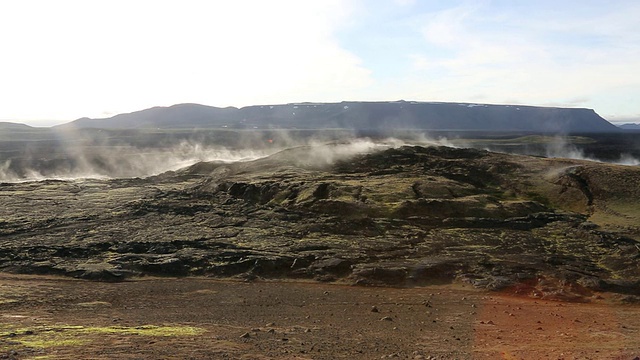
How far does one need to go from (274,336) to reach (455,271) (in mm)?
15478

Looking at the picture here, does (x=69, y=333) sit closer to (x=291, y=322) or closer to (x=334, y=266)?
(x=291, y=322)

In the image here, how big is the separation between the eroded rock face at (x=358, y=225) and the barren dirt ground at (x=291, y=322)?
2.31 metres

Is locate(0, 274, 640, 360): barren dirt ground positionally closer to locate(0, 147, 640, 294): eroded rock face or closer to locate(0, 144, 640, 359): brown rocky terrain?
locate(0, 144, 640, 359): brown rocky terrain

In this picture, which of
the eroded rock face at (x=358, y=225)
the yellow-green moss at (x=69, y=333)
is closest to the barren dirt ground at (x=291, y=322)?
the yellow-green moss at (x=69, y=333)

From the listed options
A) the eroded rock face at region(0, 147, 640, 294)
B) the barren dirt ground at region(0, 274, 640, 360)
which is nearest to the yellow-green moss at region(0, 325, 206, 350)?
the barren dirt ground at region(0, 274, 640, 360)

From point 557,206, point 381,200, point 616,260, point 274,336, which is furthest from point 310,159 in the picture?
point 274,336

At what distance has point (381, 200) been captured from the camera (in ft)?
160

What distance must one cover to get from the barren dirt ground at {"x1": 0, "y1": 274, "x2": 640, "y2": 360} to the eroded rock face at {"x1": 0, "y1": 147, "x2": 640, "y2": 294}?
231cm

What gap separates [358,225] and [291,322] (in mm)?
19654

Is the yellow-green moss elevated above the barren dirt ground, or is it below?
above

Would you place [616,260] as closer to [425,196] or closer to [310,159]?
[425,196]

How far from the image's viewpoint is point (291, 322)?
73.7ft

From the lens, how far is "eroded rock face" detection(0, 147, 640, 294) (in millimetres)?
31734

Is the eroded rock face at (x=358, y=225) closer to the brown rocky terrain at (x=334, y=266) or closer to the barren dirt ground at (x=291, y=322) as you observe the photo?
the brown rocky terrain at (x=334, y=266)
